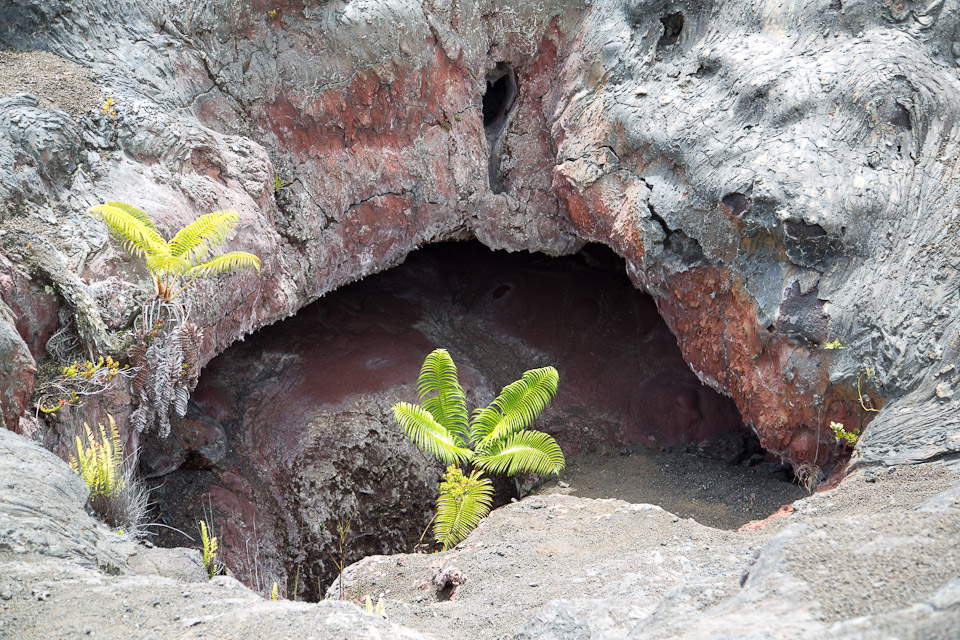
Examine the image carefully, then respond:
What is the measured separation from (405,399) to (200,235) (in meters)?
3.51

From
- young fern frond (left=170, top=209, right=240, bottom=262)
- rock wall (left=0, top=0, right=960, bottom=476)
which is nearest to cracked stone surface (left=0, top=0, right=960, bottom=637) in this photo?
rock wall (left=0, top=0, right=960, bottom=476)

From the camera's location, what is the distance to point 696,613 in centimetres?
240

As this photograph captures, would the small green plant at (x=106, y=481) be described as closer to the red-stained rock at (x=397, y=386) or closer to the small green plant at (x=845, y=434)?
the red-stained rock at (x=397, y=386)

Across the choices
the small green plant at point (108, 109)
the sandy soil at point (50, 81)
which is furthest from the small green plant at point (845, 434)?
the sandy soil at point (50, 81)

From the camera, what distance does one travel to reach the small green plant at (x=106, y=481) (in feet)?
13.5

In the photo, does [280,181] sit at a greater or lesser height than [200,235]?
greater

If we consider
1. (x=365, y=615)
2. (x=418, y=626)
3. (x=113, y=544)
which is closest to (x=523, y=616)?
(x=418, y=626)

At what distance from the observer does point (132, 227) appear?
4574 mm

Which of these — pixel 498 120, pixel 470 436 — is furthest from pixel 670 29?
pixel 470 436

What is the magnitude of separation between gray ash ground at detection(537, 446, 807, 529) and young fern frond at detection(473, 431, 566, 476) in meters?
0.69

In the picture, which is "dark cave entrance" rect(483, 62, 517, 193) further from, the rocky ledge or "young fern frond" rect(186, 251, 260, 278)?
the rocky ledge

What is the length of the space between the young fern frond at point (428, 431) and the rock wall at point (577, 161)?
1.55m

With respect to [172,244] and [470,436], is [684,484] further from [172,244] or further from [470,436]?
[172,244]

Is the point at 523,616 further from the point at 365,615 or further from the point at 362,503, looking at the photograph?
the point at 362,503
